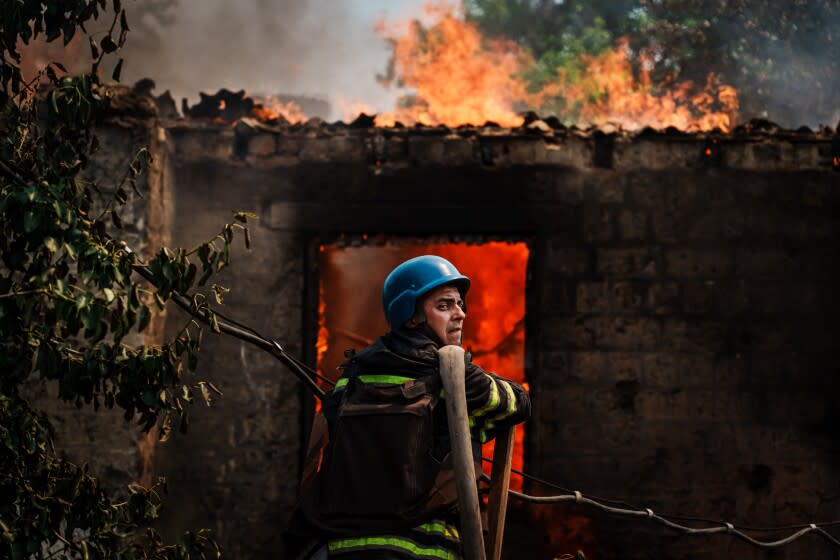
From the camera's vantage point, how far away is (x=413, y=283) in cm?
344

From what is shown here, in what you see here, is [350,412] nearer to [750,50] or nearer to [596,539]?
[596,539]

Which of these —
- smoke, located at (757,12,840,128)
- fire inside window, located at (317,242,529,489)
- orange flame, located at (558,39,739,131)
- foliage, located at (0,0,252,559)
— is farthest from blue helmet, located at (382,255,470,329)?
orange flame, located at (558,39,739,131)

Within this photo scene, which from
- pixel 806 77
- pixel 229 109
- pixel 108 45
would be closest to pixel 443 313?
pixel 108 45

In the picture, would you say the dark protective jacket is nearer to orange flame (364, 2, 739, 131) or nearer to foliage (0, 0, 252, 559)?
foliage (0, 0, 252, 559)

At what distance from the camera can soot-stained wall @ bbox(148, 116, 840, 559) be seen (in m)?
7.09

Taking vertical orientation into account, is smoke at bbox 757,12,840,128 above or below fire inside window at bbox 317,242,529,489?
above

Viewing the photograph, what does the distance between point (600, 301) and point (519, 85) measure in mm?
14585

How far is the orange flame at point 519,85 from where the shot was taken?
18.2m

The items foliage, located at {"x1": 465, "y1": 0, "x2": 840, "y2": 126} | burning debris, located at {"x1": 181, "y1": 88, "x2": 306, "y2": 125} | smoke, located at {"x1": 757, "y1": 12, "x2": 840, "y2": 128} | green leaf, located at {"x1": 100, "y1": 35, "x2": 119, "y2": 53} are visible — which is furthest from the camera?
foliage, located at {"x1": 465, "y1": 0, "x2": 840, "y2": 126}

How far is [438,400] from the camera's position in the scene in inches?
128

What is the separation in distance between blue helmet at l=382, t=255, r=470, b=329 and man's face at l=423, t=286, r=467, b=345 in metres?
0.04

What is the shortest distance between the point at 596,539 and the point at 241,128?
422 cm

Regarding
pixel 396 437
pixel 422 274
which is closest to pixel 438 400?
pixel 396 437

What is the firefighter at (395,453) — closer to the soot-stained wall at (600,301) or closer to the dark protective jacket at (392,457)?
the dark protective jacket at (392,457)
